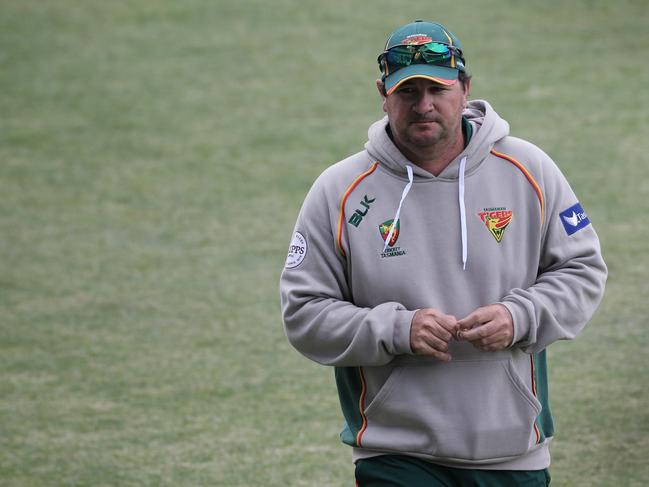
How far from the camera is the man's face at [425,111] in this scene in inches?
134

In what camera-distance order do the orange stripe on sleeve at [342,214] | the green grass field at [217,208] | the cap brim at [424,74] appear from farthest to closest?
the green grass field at [217,208], the orange stripe on sleeve at [342,214], the cap brim at [424,74]

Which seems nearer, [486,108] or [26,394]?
[486,108]

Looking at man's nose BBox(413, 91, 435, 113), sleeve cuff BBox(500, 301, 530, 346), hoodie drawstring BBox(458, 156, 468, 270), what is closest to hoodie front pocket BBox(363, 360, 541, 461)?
sleeve cuff BBox(500, 301, 530, 346)

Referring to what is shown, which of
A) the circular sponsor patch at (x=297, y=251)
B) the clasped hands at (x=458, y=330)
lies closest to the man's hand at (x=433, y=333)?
the clasped hands at (x=458, y=330)

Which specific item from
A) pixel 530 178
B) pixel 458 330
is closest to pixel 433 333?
pixel 458 330

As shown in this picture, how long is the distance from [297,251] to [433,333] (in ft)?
1.65

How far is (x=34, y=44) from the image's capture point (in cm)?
1415

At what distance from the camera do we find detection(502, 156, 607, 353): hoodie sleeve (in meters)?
3.40

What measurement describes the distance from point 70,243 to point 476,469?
6233 millimetres

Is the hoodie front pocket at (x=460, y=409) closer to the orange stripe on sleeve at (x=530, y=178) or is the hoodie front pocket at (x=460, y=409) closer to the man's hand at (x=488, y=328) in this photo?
the man's hand at (x=488, y=328)

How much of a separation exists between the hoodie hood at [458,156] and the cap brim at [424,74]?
163mm

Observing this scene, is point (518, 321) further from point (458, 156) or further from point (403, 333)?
point (458, 156)

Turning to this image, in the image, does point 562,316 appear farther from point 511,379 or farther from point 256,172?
point 256,172

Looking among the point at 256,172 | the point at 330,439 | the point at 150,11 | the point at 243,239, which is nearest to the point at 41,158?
the point at 256,172
